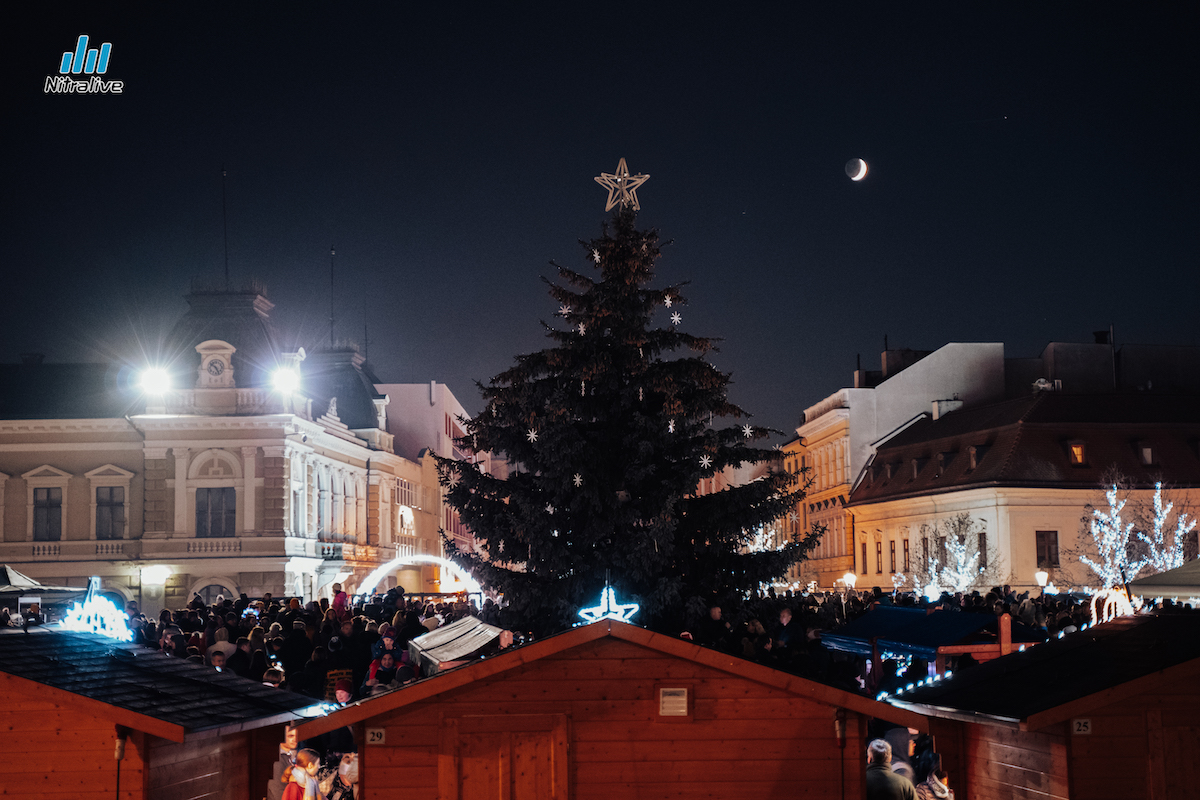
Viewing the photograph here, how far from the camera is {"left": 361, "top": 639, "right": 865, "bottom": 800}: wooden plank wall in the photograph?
1080 cm

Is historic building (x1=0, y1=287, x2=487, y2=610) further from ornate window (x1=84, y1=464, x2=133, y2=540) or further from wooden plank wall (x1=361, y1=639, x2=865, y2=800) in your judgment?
wooden plank wall (x1=361, y1=639, x2=865, y2=800)

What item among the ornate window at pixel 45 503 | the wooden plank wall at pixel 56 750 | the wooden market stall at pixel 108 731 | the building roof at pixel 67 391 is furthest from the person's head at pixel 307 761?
the ornate window at pixel 45 503

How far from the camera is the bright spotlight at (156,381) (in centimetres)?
4667

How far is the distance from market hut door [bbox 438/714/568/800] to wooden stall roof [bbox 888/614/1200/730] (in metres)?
3.49

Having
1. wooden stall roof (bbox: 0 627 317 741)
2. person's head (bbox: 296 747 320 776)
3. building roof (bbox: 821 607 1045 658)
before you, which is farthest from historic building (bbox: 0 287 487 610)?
person's head (bbox: 296 747 320 776)

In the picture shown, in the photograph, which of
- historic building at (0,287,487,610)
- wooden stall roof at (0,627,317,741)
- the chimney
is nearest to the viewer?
wooden stall roof at (0,627,317,741)

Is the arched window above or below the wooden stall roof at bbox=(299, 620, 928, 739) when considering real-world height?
above

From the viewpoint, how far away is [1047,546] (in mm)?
51875

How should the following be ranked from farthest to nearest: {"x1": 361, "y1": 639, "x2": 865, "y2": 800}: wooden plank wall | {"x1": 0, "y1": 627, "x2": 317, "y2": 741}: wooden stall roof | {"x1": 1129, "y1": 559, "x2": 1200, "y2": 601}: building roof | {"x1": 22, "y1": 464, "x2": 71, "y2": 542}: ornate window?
{"x1": 22, "y1": 464, "x2": 71, "y2": 542}: ornate window
{"x1": 1129, "y1": 559, "x2": 1200, "y2": 601}: building roof
{"x1": 361, "y1": 639, "x2": 865, "y2": 800}: wooden plank wall
{"x1": 0, "y1": 627, "x2": 317, "y2": 741}: wooden stall roof

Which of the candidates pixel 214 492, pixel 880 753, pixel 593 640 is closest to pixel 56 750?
pixel 593 640

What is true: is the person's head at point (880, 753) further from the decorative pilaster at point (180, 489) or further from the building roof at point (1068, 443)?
the building roof at point (1068, 443)

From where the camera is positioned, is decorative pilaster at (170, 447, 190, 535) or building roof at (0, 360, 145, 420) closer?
decorative pilaster at (170, 447, 190, 535)

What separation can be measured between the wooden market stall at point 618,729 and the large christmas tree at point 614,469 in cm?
758

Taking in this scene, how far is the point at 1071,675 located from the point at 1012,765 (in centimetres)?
91
